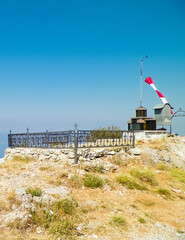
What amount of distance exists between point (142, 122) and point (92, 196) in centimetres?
1078

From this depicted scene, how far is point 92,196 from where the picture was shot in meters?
8.57

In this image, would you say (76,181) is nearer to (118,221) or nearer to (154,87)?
(118,221)

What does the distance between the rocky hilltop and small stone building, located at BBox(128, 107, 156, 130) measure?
12.5ft

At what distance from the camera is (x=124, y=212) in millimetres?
7762

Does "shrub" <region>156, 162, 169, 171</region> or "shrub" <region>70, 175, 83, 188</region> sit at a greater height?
"shrub" <region>70, 175, 83, 188</region>

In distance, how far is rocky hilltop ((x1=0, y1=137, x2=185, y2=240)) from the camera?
6242mm

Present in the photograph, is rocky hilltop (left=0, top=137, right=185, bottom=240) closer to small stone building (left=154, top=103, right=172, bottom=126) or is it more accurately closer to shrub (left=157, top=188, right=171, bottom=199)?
shrub (left=157, top=188, right=171, bottom=199)

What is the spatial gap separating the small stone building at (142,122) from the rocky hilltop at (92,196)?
3.83m

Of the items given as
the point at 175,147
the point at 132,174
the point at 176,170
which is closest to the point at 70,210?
the point at 132,174

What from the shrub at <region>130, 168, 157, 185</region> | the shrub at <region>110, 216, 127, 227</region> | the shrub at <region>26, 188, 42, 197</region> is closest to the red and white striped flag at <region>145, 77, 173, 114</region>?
the shrub at <region>130, 168, 157, 185</region>

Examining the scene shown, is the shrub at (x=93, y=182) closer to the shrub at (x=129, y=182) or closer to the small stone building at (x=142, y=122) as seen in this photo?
the shrub at (x=129, y=182)

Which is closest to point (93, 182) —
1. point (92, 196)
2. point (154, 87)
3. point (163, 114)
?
point (92, 196)

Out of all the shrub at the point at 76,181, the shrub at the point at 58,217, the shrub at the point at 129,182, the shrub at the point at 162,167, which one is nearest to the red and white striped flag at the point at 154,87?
the shrub at the point at 162,167

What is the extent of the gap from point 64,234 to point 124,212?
2.66 metres
